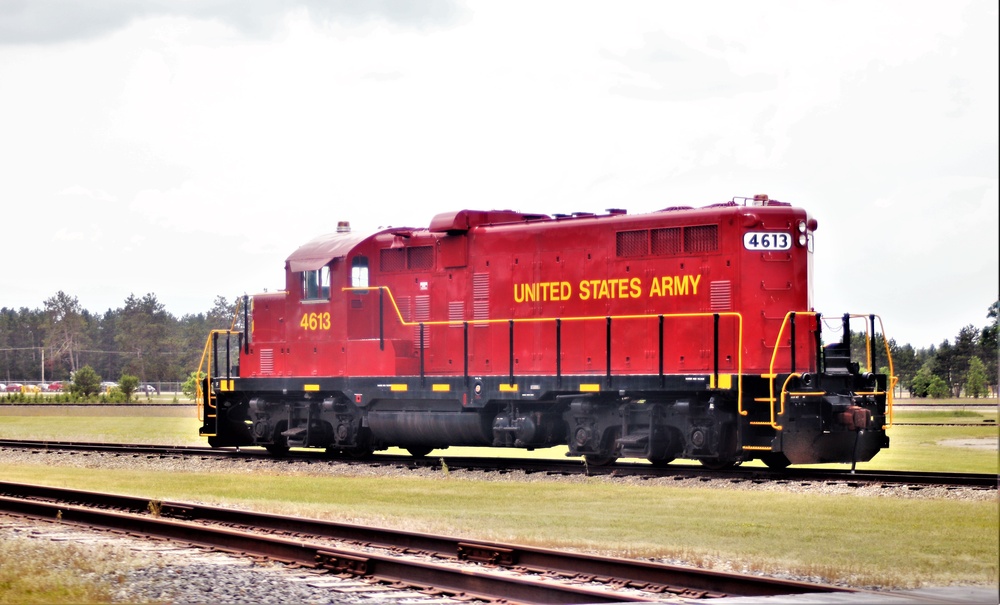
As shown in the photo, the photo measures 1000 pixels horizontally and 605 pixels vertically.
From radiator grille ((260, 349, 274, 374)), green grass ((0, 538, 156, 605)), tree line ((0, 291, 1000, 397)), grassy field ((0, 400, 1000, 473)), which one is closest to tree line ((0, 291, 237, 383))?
tree line ((0, 291, 1000, 397))

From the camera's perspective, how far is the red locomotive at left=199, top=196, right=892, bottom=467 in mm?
16328

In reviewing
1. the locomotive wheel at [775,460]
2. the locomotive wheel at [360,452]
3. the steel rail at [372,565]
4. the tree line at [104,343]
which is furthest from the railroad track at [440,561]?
the tree line at [104,343]

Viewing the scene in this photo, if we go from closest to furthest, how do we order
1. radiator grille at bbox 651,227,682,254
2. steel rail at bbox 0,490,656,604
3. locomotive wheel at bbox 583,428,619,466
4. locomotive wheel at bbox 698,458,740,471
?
steel rail at bbox 0,490,656,604
locomotive wheel at bbox 698,458,740,471
radiator grille at bbox 651,227,682,254
locomotive wheel at bbox 583,428,619,466

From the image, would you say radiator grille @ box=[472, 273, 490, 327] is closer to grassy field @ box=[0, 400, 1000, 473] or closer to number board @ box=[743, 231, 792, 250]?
number board @ box=[743, 231, 792, 250]

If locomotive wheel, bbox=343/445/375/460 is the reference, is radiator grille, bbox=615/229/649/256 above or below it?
above

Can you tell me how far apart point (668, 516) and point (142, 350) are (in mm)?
98571

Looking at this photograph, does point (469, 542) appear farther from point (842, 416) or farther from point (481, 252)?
point (481, 252)

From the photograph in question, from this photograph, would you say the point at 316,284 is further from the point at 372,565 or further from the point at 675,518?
the point at 372,565

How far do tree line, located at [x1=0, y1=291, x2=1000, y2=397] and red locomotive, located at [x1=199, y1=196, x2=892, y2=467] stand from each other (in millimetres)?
56310

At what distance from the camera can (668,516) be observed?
12.7m

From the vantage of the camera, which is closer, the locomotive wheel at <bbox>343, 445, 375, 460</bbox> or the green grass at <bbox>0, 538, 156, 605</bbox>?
the green grass at <bbox>0, 538, 156, 605</bbox>

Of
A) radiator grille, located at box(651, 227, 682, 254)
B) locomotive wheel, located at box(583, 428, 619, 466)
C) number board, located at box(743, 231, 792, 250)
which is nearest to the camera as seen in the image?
number board, located at box(743, 231, 792, 250)

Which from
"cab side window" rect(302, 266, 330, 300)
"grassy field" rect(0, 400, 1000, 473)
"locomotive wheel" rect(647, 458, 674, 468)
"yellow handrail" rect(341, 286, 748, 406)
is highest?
"cab side window" rect(302, 266, 330, 300)

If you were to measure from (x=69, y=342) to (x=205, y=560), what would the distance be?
357 feet
